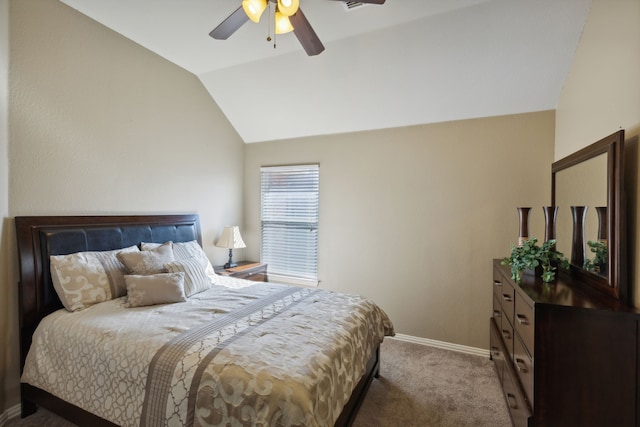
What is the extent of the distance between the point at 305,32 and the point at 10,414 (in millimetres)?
3215

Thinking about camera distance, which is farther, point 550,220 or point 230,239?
point 230,239

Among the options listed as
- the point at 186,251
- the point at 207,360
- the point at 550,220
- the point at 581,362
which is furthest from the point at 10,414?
the point at 550,220

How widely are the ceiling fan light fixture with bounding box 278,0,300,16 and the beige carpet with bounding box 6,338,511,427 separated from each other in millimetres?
2625

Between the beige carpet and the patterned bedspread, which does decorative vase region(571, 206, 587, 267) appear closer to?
the beige carpet

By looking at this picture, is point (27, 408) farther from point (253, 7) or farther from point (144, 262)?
point (253, 7)

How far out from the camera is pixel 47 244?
6.86 ft

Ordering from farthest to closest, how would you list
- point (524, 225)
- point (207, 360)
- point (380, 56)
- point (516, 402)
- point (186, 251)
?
point (186, 251) < point (380, 56) < point (524, 225) < point (516, 402) < point (207, 360)

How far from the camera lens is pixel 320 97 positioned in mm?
3242

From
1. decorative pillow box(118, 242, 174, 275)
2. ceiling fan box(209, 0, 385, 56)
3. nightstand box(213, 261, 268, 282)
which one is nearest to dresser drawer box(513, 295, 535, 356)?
ceiling fan box(209, 0, 385, 56)

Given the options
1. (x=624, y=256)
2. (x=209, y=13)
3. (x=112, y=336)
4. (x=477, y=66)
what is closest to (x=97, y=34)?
(x=209, y=13)

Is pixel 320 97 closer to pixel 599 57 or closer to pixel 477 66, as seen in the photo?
pixel 477 66

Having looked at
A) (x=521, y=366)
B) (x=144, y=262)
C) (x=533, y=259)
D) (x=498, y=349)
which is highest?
(x=533, y=259)

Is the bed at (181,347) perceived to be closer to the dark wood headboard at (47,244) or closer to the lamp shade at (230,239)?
the dark wood headboard at (47,244)

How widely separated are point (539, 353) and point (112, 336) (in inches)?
91.1
